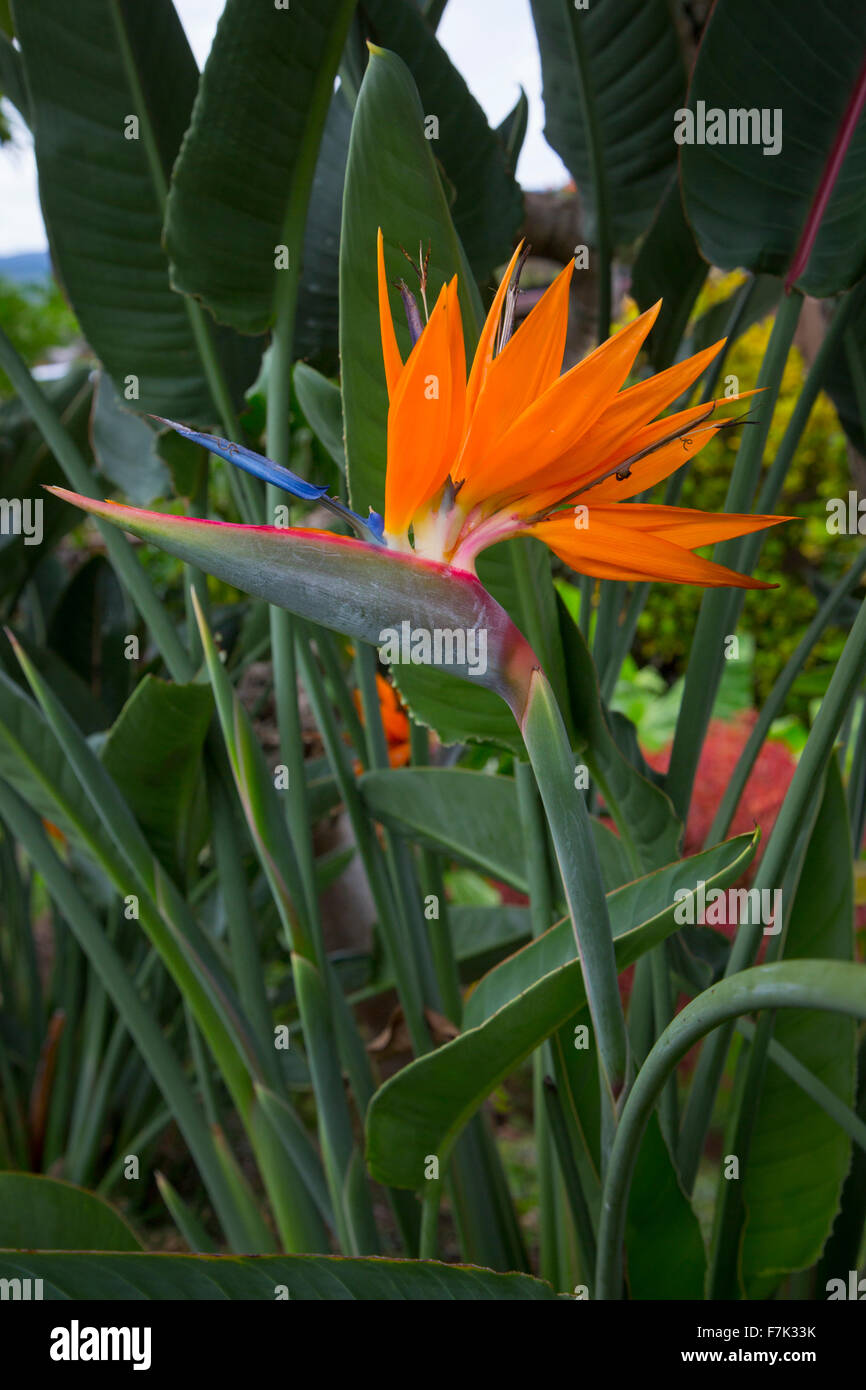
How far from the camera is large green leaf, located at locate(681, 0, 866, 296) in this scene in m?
0.47

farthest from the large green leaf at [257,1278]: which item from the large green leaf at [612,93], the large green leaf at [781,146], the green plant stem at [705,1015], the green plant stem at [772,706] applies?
the large green leaf at [612,93]

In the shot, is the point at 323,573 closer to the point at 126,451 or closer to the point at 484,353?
the point at 484,353

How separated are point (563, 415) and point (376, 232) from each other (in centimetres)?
18

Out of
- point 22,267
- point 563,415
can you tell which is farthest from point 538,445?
point 22,267

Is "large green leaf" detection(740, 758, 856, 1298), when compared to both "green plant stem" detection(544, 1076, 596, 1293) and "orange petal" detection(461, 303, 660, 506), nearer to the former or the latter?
"green plant stem" detection(544, 1076, 596, 1293)

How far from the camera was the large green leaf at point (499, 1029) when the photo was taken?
39 centimetres

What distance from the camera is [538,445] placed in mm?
306

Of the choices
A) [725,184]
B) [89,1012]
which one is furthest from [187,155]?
[89,1012]

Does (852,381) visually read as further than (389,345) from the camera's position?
Yes

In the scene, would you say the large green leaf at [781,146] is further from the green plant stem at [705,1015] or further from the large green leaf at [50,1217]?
the large green leaf at [50,1217]

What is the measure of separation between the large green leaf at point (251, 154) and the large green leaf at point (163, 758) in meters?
0.22
